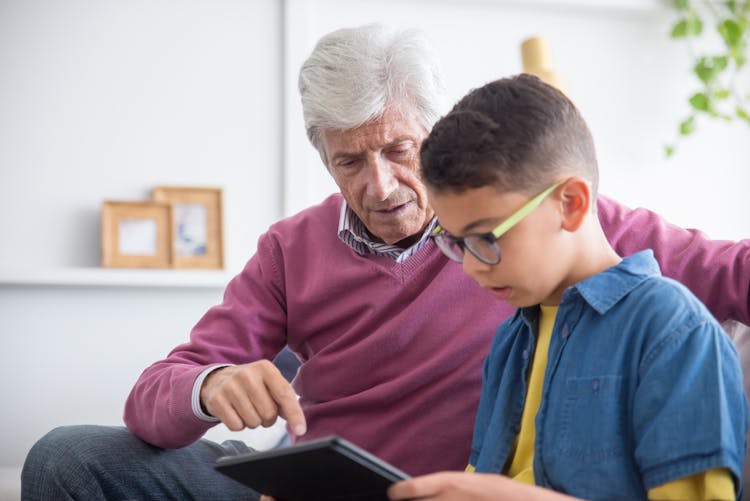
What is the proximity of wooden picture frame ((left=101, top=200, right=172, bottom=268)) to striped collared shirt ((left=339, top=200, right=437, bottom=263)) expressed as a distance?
130 centimetres

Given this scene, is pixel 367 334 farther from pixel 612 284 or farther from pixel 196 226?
pixel 196 226

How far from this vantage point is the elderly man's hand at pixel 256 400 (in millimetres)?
1362

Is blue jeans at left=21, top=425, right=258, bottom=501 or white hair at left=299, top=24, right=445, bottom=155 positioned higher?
white hair at left=299, top=24, right=445, bottom=155

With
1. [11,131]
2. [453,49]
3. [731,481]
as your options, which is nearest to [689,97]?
[453,49]

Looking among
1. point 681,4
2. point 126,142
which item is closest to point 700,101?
point 681,4

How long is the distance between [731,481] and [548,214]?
39 cm

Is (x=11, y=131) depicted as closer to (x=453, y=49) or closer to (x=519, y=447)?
(x=453, y=49)

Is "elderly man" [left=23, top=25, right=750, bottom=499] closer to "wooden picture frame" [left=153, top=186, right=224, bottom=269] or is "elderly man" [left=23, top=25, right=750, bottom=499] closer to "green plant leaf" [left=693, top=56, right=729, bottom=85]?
"wooden picture frame" [left=153, top=186, right=224, bottom=269]

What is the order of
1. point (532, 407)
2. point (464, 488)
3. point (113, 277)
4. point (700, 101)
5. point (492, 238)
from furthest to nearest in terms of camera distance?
1. point (700, 101)
2. point (113, 277)
3. point (532, 407)
4. point (492, 238)
5. point (464, 488)

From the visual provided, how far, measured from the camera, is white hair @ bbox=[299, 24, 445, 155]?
5.64 ft

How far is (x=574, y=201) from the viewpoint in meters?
1.22

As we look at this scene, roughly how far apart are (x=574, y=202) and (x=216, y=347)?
0.83 m

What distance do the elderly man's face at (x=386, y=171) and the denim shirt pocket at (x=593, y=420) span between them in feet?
2.04

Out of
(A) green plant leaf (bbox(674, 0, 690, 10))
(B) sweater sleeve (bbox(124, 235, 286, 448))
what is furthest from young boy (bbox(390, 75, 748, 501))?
(A) green plant leaf (bbox(674, 0, 690, 10))
